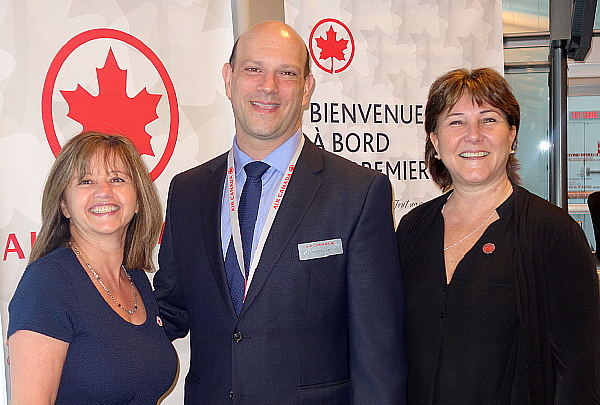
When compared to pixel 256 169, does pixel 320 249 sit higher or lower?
lower

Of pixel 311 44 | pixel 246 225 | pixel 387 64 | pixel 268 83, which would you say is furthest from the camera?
pixel 387 64

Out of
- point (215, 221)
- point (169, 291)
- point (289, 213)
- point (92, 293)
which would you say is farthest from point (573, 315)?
point (92, 293)

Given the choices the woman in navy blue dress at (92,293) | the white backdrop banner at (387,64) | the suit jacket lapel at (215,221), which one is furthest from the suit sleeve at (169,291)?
the white backdrop banner at (387,64)

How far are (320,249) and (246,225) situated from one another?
25cm

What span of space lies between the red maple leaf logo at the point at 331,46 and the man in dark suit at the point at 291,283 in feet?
3.70

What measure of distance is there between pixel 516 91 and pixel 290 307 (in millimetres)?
4447

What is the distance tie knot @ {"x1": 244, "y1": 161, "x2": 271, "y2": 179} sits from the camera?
6.20 feet

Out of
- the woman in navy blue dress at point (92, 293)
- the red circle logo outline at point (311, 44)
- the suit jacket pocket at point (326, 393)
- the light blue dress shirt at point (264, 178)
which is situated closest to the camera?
the woman in navy blue dress at point (92, 293)

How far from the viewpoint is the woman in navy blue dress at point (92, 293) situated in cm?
161

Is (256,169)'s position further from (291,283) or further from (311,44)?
(311,44)

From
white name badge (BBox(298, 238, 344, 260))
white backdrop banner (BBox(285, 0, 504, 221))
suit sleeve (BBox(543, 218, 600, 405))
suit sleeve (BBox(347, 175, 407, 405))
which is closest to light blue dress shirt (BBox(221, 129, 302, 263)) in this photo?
white name badge (BBox(298, 238, 344, 260))

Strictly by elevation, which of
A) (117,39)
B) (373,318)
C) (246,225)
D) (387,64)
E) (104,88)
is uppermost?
(387,64)

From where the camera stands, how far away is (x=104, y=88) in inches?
95.8

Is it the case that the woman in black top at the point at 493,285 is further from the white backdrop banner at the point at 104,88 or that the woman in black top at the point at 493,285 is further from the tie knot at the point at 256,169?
the white backdrop banner at the point at 104,88
